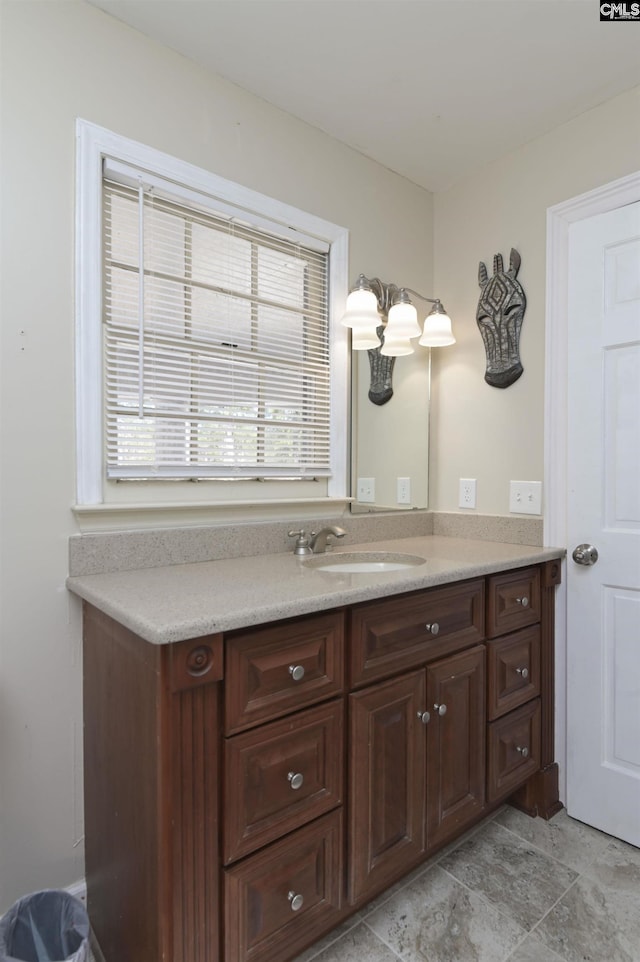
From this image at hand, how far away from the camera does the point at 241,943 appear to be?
40.6 inches

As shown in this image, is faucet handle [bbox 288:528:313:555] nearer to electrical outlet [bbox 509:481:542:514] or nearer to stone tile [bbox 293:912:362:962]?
electrical outlet [bbox 509:481:542:514]

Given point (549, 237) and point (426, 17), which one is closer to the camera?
point (426, 17)

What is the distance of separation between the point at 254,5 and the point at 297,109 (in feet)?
1.30

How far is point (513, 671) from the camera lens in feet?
5.53

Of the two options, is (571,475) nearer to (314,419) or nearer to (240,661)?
(314,419)

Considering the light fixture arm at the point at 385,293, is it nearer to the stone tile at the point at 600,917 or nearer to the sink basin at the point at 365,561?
the sink basin at the point at 365,561

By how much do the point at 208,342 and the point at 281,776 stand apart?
123 centimetres

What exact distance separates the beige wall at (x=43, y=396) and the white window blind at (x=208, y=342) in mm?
142

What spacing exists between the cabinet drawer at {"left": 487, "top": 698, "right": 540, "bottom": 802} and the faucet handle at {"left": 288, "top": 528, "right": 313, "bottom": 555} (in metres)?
0.82

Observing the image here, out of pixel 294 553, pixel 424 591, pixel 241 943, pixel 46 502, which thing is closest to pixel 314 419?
pixel 294 553

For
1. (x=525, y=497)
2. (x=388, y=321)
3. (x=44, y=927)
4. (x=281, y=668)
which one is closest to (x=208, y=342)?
(x=388, y=321)

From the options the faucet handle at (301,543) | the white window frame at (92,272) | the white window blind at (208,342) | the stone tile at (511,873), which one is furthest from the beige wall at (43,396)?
the stone tile at (511,873)

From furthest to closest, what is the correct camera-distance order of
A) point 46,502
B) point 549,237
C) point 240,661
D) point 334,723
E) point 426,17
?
point 549,237 → point 426,17 → point 46,502 → point 334,723 → point 240,661

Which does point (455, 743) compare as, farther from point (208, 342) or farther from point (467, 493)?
point (208, 342)
